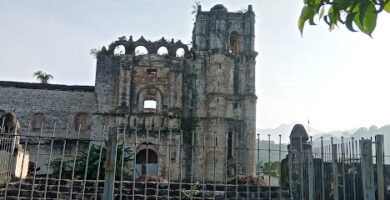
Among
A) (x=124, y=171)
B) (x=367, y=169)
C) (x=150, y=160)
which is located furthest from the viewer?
(x=150, y=160)

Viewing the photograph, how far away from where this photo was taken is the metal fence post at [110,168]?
18.9 ft

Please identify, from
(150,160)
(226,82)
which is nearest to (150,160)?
(150,160)

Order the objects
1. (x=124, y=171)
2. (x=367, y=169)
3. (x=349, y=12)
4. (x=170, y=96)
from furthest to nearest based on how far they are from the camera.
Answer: (x=170, y=96) → (x=124, y=171) → (x=367, y=169) → (x=349, y=12)

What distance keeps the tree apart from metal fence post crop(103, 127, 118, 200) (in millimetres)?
4255

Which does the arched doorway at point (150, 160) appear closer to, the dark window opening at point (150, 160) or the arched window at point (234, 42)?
the dark window opening at point (150, 160)

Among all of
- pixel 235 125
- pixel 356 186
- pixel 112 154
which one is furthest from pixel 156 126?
pixel 112 154

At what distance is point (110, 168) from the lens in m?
5.94

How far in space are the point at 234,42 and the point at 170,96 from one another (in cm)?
653

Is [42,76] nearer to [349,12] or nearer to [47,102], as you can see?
[47,102]

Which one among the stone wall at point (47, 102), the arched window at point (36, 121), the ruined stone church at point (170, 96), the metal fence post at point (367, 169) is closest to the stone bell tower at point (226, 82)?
the ruined stone church at point (170, 96)

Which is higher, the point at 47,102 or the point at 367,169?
the point at 47,102

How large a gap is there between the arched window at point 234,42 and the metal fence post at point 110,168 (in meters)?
22.9

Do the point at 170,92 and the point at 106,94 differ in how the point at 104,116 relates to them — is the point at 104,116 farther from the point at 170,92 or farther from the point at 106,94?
the point at 170,92

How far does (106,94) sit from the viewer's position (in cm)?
2625
